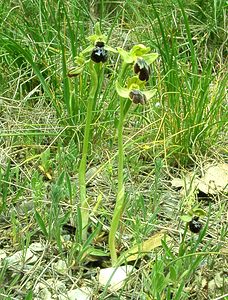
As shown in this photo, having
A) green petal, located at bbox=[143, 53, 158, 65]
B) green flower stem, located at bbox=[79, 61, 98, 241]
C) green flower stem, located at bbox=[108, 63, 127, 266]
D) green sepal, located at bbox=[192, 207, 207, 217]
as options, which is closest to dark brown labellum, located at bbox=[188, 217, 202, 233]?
green sepal, located at bbox=[192, 207, 207, 217]

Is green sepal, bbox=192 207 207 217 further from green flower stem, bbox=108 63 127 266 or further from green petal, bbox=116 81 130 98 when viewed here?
green petal, bbox=116 81 130 98

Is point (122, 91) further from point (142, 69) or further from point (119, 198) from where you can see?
point (119, 198)

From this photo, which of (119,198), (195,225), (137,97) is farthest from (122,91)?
(195,225)

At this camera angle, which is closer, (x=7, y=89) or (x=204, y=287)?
(x=204, y=287)

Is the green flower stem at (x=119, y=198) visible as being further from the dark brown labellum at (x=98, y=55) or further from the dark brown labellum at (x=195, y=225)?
the dark brown labellum at (x=195, y=225)

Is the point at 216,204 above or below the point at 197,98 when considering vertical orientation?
below

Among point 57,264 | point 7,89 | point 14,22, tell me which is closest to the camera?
point 57,264

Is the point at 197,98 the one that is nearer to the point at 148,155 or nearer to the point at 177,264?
the point at 148,155

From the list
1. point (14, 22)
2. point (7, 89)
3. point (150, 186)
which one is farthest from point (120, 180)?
point (14, 22)
